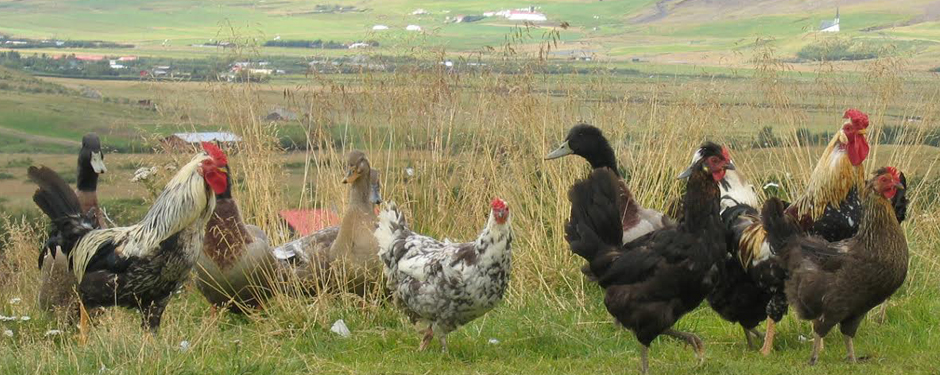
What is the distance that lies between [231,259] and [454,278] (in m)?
2.22

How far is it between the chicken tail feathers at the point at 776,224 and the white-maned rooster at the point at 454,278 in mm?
1719

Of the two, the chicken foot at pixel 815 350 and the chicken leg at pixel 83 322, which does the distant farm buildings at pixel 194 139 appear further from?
the chicken foot at pixel 815 350

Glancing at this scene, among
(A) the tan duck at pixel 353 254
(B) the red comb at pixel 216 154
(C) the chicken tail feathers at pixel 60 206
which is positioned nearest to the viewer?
(B) the red comb at pixel 216 154

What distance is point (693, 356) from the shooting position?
7.41 m

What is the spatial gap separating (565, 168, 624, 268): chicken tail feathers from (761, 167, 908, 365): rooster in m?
1.03

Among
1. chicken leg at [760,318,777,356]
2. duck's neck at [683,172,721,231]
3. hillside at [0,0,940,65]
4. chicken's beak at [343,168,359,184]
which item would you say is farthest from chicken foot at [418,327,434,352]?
hillside at [0,0,940,65]

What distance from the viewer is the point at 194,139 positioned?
34.6 feet

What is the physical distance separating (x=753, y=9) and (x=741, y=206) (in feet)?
261

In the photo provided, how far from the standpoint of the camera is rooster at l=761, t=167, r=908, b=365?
6719 mm

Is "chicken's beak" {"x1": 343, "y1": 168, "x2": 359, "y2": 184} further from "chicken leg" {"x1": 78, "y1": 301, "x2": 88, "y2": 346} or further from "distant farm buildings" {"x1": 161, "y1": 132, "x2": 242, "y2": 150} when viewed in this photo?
"chicken leg" {"x1": 78, "y1": 301, "x2": 88, "y2": 346}

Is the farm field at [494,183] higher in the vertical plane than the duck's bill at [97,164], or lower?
lower

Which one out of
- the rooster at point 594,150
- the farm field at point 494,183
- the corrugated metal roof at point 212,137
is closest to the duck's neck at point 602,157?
the rooster at point 594,150

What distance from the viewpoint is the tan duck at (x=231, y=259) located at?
845 cm

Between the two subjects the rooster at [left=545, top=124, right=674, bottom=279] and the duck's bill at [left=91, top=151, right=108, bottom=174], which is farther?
the duck's bill at [left=91, top=151, right=108, bottom=174]
